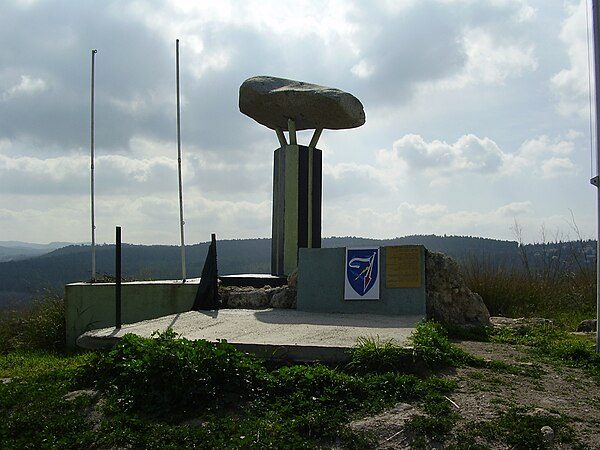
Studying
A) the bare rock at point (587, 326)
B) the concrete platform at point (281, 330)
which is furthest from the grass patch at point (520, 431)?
the bare rock at point (587, 326)

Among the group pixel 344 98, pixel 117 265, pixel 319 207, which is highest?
pixel 344 98

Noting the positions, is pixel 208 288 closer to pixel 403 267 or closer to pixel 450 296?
pixel 403 267

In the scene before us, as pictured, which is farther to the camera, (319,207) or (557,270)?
(557,270)

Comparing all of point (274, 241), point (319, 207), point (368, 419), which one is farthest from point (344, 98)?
point (368, 419)

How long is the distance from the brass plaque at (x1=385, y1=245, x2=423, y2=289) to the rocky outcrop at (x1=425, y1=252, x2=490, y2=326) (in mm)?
230

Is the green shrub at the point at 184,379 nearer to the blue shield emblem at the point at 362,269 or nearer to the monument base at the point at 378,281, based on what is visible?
the monument base at the point at 378,281

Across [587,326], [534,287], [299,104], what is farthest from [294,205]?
[587,326]

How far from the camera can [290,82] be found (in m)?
11.6

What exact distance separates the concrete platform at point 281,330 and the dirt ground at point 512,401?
3.04 ft

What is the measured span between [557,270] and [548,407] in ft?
30.8

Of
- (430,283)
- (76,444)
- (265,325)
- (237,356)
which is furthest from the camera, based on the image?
(430,283)

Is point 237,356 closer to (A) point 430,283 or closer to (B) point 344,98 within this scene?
(A) point 430,283

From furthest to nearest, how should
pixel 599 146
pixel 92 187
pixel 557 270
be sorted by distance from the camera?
1. pixel 557 270
2. pixel 92 187
3. pixel 599 146

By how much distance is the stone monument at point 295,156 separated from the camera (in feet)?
36.4
